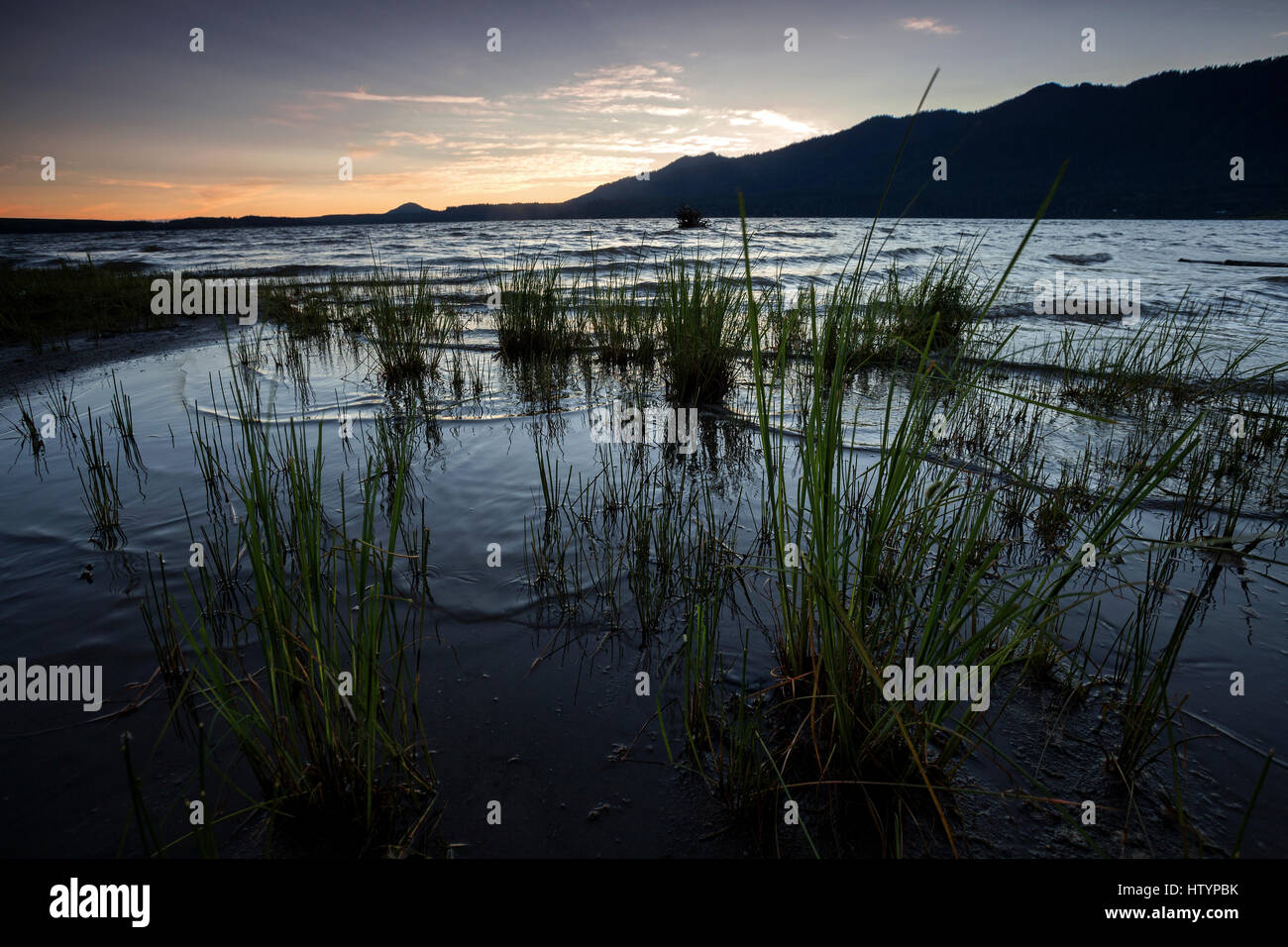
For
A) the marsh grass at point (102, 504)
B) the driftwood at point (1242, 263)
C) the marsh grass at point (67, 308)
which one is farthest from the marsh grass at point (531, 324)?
the driftwood at point (1242, 263)

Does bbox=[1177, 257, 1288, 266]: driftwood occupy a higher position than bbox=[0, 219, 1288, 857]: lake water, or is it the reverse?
bbox=[1177, 257, 1288, 266]: driftwood

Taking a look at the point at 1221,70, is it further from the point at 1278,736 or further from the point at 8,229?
the point at 8,229

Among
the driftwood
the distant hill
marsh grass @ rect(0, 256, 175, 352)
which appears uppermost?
the distant hill

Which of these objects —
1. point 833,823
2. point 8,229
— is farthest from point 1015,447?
point 8,229

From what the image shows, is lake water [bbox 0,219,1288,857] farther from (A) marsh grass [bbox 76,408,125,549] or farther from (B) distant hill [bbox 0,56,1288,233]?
(B) distant hill [bbox 0,56,1288,233]

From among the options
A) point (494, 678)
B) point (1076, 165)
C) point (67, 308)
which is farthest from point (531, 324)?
point (1076, 165)

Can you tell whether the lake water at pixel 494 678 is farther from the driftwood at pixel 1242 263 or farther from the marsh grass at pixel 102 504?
the driftwood at pixel 1242 263

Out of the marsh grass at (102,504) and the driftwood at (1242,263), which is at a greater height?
the driftwood at (1242,263)

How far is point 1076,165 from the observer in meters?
111

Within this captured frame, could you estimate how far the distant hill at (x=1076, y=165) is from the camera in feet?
251

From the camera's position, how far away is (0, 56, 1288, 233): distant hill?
251 ft

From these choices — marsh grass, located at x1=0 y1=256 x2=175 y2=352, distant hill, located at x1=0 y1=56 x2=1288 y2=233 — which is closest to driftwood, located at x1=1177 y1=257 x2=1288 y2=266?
marsh grass, located at x1=0 y1=256 x2=175 y2=352

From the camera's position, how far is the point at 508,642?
2.05 m

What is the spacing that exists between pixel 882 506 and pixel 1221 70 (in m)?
190
